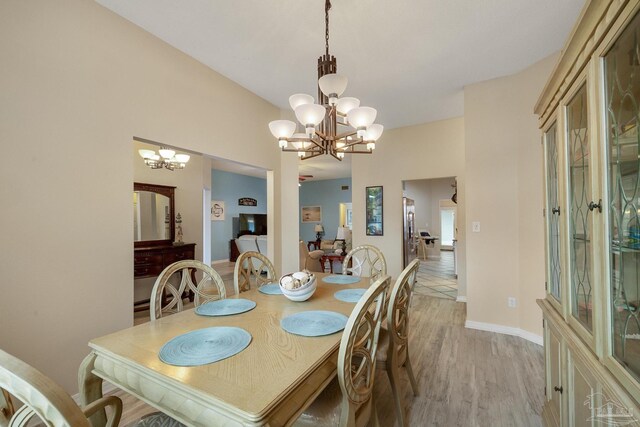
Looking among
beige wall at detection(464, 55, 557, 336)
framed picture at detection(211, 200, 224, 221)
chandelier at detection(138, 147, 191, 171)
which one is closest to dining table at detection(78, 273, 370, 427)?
beige wall at detection(464, 55, 557, 336)

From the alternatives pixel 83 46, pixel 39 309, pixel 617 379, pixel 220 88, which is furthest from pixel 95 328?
pixel 617 379

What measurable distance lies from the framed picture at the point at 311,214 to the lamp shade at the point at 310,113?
8302mm

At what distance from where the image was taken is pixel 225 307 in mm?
1646

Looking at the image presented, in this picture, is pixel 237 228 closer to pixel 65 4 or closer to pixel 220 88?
pixel 220 88

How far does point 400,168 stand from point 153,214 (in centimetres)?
408

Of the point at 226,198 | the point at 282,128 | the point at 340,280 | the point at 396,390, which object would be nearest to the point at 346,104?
the point at 282,128

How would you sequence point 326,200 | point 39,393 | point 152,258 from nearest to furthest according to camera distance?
point 39,393, point 152,258, point 326,200

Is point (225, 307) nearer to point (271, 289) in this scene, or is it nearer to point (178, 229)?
point (271, 289)

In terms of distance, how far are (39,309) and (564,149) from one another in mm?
3129

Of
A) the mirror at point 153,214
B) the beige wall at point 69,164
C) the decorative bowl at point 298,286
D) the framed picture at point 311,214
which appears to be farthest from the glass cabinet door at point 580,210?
the framed picture at point 311,214

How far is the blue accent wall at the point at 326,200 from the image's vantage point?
9745mm

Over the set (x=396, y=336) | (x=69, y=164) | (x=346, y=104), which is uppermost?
(x=346, y=104)

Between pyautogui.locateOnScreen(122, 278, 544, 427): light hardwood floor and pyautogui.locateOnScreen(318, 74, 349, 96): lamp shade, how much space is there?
7.08ft

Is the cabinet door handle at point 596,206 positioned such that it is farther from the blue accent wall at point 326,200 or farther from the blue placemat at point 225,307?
the blue accent wall at point 326,200
